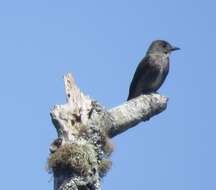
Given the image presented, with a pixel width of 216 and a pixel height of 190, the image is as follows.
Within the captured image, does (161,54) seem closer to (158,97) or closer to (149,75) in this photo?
(149,75)

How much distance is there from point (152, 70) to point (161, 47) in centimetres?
79

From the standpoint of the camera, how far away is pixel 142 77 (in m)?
11.9

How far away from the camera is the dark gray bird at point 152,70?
11.8 meters

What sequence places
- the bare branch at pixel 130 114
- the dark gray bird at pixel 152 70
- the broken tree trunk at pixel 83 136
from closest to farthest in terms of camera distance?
1. the broken tree trunk at pixel 83 136
2. the bare branch at pixel 130 114
3. the dark gray bird at pixel 152 70

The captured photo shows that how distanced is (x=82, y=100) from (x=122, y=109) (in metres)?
0.35

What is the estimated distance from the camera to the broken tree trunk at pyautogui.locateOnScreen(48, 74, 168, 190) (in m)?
4.54

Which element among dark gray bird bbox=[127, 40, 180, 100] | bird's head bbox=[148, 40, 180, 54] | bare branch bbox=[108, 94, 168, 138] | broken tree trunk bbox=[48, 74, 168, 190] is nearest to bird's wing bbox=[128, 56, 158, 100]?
dark gray bird bbox=[127, 40, 180, 100]

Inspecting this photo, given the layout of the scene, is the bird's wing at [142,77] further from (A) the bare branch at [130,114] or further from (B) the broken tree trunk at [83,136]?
(B) the broken tree trunk at [83,136]

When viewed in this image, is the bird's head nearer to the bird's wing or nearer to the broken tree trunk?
the bird's wing

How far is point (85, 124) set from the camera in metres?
4.87

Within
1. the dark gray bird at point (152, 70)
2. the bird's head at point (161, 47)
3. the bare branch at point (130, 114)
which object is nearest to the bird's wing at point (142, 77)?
the dark gray bird at point (152, 70)

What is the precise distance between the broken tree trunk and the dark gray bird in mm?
6118

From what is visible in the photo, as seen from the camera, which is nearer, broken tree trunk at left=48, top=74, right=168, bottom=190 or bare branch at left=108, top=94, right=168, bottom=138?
broken tree trunk at left=48, top=74, right=168, bottom=190

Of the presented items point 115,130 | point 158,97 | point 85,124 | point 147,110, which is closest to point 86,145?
point 85,124
